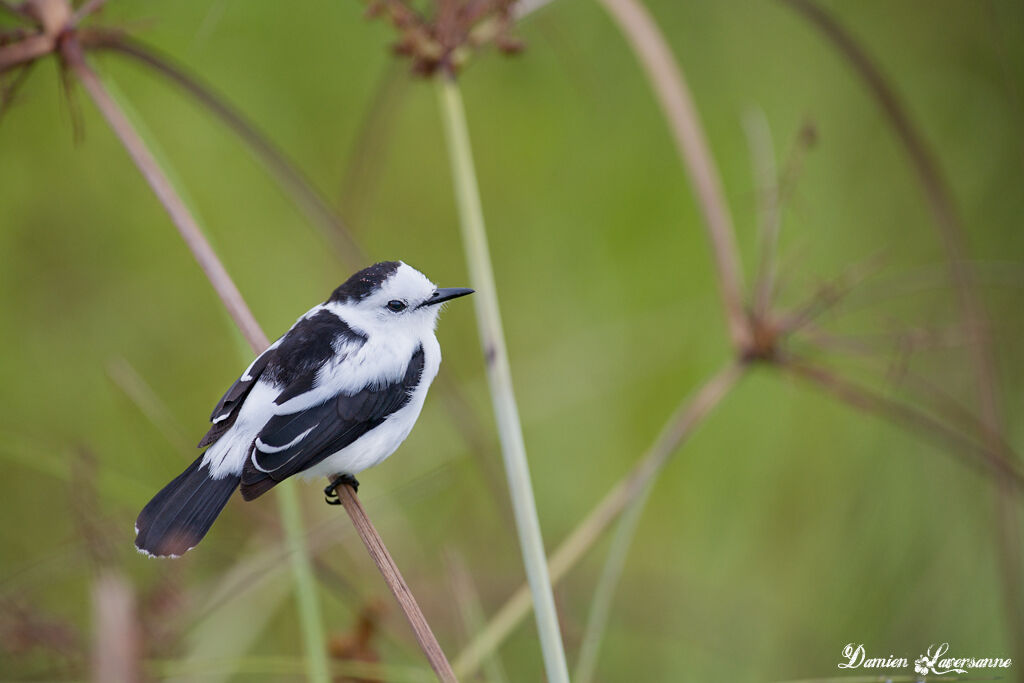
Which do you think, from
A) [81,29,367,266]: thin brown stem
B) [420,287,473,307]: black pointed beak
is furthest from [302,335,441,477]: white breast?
[81,29,367,266]: thin brown stem

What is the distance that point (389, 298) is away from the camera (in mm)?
2420

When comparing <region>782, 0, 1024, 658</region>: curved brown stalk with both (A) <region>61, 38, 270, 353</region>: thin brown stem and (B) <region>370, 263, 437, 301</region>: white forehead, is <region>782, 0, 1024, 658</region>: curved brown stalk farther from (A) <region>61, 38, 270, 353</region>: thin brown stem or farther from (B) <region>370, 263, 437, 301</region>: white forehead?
(A) <region>61, 38, 270, 353</region>: thin brown stem

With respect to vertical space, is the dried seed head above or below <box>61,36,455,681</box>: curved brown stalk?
above

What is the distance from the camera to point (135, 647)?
1.69 m

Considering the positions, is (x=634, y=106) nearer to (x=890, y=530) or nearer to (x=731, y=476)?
(x=731, y=476)

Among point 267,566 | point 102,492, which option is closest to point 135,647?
point 267,566

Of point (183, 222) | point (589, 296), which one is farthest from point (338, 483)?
point (589, 296)

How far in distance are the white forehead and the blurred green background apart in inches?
29.9

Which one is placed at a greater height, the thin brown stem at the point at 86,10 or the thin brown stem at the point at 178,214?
the thin brown stem at the point at 86,10

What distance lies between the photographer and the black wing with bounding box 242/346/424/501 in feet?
6.61

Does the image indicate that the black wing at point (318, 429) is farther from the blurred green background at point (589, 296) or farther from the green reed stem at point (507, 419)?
the blurred green background at point (589, 296)

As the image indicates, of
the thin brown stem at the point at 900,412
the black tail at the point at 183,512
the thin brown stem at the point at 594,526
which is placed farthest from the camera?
the thin brown stem at the point at 900,412

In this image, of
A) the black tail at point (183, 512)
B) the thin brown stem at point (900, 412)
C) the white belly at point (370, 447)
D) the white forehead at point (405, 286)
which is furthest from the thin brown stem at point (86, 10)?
the thin brown stem at point (900, 412)

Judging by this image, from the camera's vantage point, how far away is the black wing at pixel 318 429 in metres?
2.01
